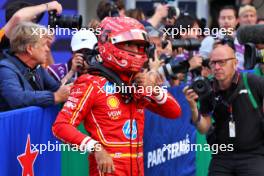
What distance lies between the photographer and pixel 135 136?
532 centimetres

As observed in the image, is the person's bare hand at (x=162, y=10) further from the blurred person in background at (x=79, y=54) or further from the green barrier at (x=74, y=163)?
the green barrier at (x=74, y=163)

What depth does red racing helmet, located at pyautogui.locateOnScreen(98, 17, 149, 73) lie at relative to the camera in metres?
5.22

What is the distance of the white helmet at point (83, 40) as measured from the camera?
6.80 meters

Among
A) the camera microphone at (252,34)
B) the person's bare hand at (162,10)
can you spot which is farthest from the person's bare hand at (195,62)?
the person's bare hand at (162,10)

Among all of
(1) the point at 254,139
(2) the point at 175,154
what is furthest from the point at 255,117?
(2) the point at 175,154

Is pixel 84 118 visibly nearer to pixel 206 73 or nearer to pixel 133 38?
pixel 133 38

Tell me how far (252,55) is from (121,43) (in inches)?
91.7

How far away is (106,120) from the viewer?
205 inches

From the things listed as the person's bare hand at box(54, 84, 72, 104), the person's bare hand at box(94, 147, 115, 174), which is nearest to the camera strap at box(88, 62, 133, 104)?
the person's bare hand at box(54, 84, 72, 104)

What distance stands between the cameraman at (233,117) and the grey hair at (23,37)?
171 centimetres

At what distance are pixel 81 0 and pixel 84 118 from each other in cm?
833

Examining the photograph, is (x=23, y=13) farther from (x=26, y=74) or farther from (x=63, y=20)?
(x=26, y=74)

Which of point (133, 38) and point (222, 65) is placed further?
point (222, 65)

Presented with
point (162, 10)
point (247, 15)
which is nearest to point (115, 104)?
point (162, 10)
